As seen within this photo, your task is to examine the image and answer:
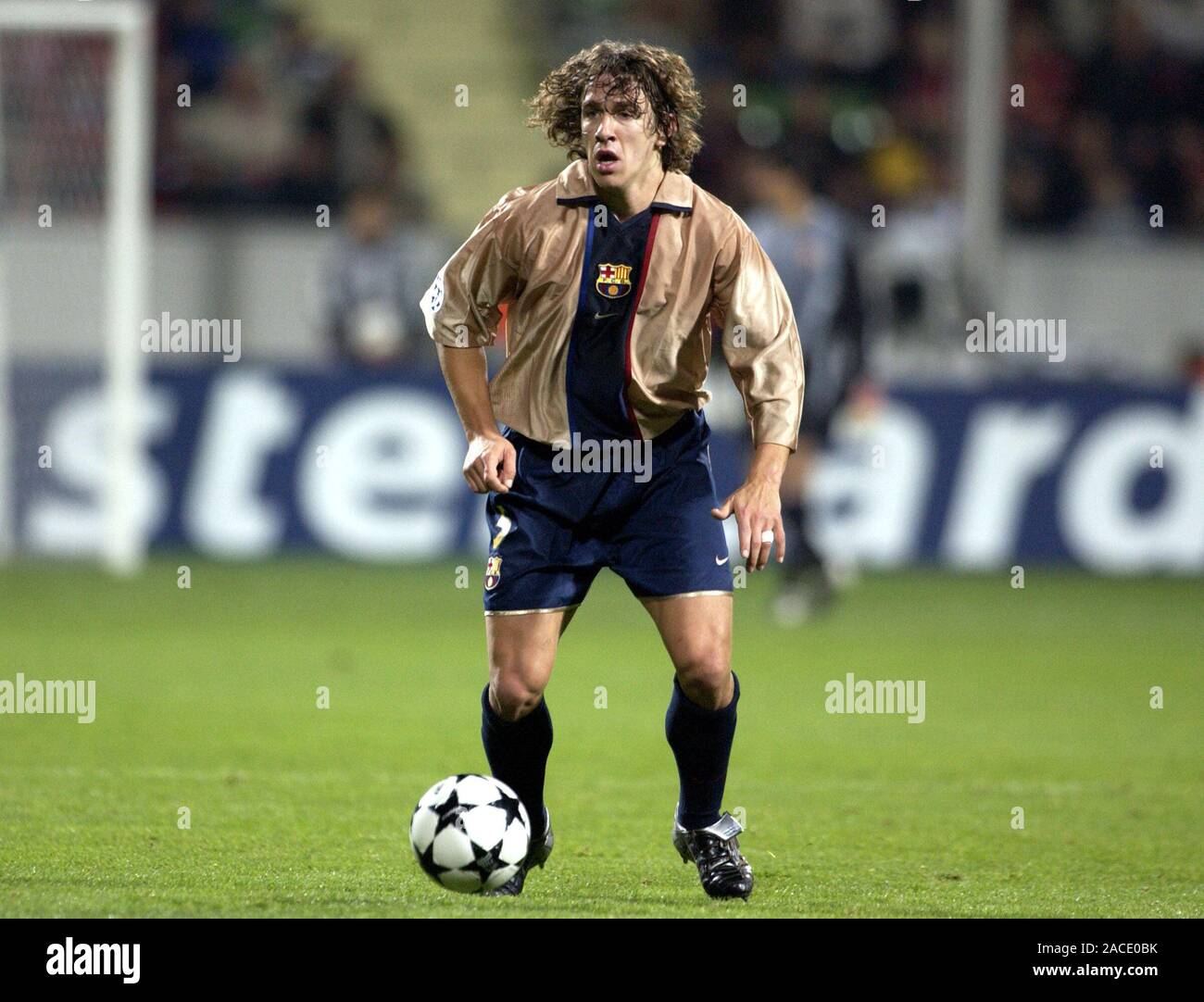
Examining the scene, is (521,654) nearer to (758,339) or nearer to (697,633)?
(697,633)

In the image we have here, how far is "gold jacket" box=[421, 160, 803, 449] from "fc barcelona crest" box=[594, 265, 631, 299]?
1.1 inches

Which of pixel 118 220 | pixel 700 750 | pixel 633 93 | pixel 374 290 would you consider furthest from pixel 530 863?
pixel 374 290

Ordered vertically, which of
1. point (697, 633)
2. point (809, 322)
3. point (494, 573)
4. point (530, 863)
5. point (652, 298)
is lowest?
point (530, 863)

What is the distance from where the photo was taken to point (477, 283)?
4.94 meters

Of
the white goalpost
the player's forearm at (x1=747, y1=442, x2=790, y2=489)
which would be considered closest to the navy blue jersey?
the player's forearm at (x1=747, y1=442, x2=790, y2=489)

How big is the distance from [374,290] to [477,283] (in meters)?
9.90

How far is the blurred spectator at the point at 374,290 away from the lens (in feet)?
47.6

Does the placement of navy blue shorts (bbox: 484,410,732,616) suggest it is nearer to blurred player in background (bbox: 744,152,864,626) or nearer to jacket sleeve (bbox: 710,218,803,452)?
jacket sleeve (bbox: 710,218,803,452)

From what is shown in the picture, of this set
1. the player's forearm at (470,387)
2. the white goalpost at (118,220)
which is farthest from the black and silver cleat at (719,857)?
the white goalpost at (118,220)

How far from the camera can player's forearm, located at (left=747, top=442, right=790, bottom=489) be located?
488cm

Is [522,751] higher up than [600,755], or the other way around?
[522,751]

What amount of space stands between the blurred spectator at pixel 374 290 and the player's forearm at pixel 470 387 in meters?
9.35

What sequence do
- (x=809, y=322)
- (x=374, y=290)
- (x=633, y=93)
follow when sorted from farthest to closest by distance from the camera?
1. (x=374, y=290)
2. (x=809, y=322)
3. (x=633, y=93)

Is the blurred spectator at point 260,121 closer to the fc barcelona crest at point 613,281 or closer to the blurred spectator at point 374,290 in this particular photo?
the blurred spectator at point 374,290
